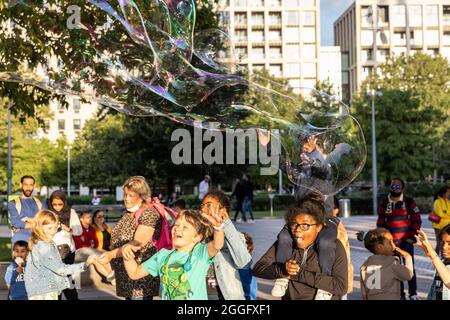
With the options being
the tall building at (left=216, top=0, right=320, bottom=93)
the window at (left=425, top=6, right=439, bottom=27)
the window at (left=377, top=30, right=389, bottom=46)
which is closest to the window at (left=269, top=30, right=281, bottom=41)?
the tall building at (left=216, top=0, right=320, bottom=93)

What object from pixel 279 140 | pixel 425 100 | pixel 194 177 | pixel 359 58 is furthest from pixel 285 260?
pixel 359 58

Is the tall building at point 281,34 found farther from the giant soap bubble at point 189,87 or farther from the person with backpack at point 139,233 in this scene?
the person with backpack at point 139,233

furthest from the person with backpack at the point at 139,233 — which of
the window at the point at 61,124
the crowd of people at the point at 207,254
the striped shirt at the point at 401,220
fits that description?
the window at the point at 61,124

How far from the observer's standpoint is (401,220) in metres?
8.91

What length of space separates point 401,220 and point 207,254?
187 inches

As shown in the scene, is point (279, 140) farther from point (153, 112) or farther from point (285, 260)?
point (285, 260)

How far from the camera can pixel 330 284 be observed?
4492 millimetres

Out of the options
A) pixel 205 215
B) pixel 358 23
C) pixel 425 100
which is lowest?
pixel 205 215

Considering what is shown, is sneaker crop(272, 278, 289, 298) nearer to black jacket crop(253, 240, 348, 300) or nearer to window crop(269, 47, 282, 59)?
black jacket crop(253, 240, 348, 300)

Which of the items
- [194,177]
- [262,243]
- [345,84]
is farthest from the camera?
[345,84]

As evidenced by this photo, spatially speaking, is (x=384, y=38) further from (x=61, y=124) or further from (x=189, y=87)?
(x=189, y=87)

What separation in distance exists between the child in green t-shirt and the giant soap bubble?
115 inches

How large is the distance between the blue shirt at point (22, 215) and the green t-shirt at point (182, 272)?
4.17 metres

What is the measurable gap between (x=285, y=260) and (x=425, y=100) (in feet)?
162
